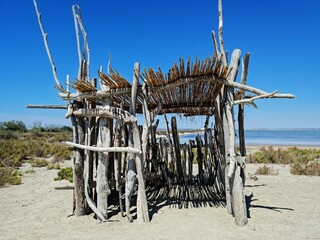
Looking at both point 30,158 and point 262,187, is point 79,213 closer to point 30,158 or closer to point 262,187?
point 262,187

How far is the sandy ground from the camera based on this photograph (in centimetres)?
409

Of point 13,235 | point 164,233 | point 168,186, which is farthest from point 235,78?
point 13,235

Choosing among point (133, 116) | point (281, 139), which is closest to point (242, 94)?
point (133, 116)

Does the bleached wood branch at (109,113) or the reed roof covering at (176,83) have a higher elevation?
the reed roof covering at (176,83)

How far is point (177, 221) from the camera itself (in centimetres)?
462

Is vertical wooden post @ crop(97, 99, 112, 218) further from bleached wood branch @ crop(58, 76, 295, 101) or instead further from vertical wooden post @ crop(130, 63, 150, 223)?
vertical wooden post @ crop(130, 63, 150, 223)

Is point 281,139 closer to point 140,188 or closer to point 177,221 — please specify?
point 177,221

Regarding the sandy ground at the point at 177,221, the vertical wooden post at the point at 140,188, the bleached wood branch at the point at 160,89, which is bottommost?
the sandy ground at the point at 177,221

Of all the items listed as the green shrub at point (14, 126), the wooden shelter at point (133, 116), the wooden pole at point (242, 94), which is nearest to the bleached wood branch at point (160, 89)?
the wooden shelter at point (133, 116)

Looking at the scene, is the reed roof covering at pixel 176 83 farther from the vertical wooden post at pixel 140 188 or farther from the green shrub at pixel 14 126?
the green shrub at pixel 14 126

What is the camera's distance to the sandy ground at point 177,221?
13.4ft

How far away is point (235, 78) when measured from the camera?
4680 mm

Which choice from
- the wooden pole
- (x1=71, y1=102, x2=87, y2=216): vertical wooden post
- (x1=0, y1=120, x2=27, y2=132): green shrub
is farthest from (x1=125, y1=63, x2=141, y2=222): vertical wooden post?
(x1=0, y1=120, x2=27, y2=132): green shrub

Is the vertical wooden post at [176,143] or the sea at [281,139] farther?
the sea at [281,139]
